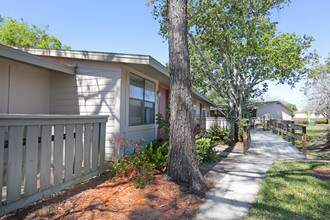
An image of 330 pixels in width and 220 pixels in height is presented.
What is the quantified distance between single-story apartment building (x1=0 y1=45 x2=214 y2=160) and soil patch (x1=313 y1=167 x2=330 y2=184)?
479cm

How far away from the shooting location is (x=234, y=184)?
14.7ft

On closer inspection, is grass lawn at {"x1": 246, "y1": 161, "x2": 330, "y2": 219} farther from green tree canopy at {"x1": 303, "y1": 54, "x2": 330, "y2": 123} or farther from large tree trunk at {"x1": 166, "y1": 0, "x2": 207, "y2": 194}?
green tree canopy at {"x1": 303, "y1": 54, "x2": 330, "y2": 123}

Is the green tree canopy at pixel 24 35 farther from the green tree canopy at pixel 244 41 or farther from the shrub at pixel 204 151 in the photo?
the shrub at pixel 204 151

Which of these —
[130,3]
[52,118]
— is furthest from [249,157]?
[130,3]

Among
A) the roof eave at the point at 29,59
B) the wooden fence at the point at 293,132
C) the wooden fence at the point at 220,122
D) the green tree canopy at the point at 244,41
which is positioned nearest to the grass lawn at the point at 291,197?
the wooden fence at the point at 293,132

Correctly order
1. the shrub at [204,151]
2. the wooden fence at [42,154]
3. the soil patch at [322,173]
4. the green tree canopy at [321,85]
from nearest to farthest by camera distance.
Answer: the wooden fence at [42,154], the soil patch at [322,173], the shrub at [204,151], the green tree canopy at [321,85]

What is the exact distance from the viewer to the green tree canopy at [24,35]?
26.8 metres

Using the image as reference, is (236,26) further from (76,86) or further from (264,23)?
(76,86)

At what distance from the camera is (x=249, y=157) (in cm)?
745

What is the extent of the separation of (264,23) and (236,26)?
130 centimetres

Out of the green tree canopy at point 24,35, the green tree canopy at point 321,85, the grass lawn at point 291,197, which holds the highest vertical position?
the green tree canopy at point 24,35

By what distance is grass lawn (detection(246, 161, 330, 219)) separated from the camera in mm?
3094

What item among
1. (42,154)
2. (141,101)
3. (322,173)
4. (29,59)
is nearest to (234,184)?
(322,173)

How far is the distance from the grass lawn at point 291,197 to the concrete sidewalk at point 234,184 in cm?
17
